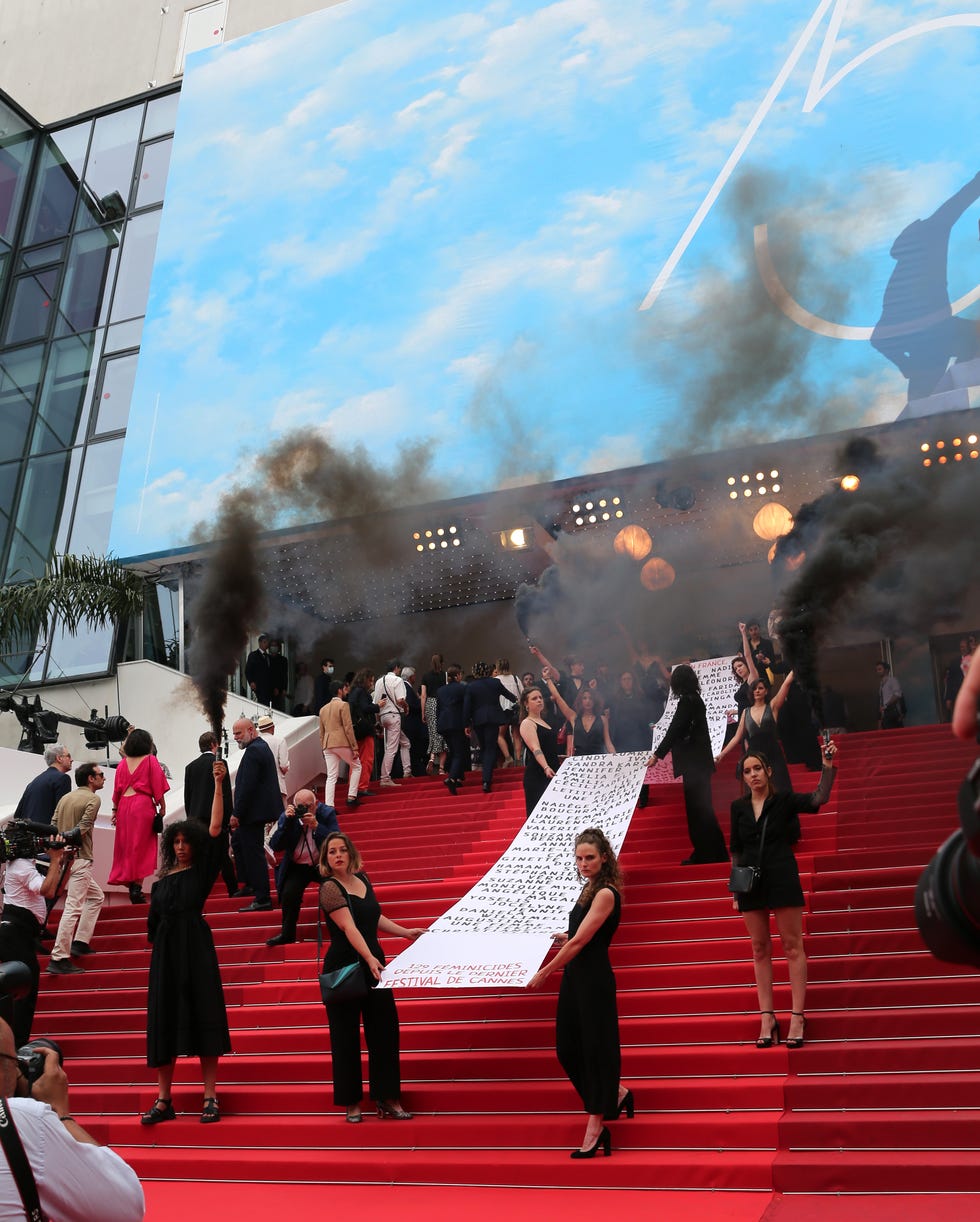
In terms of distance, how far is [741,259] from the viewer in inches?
713

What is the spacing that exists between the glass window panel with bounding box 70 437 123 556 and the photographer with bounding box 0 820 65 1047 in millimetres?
12423

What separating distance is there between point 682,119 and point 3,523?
13179mm

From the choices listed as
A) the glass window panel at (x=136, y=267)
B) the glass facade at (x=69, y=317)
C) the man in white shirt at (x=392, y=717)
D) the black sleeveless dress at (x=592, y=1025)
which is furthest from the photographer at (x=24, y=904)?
the glass window panel at (x=136, y=267)

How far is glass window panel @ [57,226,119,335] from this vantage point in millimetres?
23188

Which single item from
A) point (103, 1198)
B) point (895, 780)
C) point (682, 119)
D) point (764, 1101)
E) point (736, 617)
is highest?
point (103, 1198)

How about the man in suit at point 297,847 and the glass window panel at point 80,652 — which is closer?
the man in suit at point 297,847

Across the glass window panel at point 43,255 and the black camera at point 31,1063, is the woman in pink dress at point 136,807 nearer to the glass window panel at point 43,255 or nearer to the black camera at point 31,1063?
the black camera at point 31,1063

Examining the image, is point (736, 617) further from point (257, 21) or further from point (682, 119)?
point (257, 21)

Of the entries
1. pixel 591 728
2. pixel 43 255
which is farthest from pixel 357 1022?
pixel 43 255

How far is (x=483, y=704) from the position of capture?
12.6m

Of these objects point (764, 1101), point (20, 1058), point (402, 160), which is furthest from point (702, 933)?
point (402, 160)

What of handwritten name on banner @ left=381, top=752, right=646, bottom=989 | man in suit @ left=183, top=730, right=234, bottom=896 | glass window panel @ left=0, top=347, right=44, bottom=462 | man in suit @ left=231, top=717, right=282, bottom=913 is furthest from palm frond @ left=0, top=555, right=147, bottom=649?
handwritten name on banner @ left=381, top=752, right=646, bottom=989

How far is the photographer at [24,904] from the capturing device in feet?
24.8

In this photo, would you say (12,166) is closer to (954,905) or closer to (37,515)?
(37,515)
